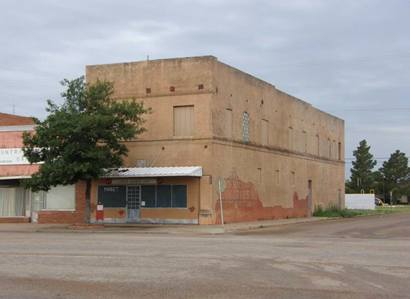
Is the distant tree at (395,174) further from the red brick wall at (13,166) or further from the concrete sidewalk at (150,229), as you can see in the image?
the red brick wall at (13,166)

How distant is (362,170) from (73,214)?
8531 centimetres

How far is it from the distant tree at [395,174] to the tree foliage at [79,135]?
324 ft

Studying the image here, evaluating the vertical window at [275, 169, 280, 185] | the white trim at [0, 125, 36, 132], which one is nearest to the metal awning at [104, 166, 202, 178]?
the white trim at [0, 125, 36, 132]

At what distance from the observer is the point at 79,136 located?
105 feet

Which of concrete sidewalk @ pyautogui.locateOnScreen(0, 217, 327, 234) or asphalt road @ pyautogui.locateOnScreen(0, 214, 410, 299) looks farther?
concrete sidewalk @ pyautogui.locateOnScreen(0, 217, 327, 234)

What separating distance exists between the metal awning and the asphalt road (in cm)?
1475

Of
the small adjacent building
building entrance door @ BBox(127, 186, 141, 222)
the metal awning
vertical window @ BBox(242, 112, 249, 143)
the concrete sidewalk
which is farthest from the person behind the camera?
vertical window @ BBox(242, 112, 249, 143)

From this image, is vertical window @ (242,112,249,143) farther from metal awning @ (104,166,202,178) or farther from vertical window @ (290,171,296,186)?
vertical window @ (290,171,296,186)

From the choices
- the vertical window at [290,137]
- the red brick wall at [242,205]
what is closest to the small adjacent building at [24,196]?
the red brick wall at [242,205]

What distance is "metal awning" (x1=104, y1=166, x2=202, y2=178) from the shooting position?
34769 millimetres

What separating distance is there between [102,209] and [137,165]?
3218 mm

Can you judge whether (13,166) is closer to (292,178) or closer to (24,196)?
(24,196)

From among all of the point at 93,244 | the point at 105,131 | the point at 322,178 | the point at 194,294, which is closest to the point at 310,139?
the point at 322,178

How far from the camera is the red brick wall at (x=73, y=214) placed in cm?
3866
